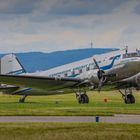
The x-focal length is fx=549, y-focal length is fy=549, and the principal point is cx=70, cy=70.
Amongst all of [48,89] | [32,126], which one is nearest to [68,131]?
[32,126]

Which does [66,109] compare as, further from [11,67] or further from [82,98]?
[11,67]

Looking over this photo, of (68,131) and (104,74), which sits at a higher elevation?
(104,74)

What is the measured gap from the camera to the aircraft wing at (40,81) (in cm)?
5426

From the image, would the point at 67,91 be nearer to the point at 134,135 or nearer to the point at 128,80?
the point at 128,80

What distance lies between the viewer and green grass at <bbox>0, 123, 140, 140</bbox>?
64.9 ft

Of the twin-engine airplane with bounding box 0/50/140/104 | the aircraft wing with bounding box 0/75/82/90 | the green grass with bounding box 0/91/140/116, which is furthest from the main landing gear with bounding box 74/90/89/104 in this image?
the green grass with bounding box 0/91/140/116

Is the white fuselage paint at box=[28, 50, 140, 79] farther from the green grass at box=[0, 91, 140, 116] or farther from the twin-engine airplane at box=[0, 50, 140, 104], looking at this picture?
the green grass at box=[0, 91, 140, 116]

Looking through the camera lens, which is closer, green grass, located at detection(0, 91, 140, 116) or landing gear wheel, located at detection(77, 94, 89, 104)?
green grass, located at detection(0, 91, 140, 116)

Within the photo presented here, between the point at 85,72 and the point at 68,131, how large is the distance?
32.6 meters

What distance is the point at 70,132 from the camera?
21516 millimetres

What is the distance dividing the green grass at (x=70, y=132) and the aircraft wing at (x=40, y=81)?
96.7 feet

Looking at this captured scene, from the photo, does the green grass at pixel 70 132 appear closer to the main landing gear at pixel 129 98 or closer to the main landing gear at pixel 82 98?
the main landing gear at pixel 82 98

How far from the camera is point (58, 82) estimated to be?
55.8m

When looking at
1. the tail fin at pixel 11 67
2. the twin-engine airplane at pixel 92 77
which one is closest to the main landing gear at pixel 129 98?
the twin-engine airplane at pixel 92 77
